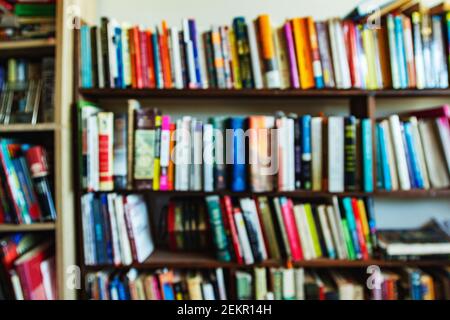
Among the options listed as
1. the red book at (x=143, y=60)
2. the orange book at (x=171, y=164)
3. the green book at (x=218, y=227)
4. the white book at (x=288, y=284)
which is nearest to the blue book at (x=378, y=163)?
the white book at (x=288, y=284)

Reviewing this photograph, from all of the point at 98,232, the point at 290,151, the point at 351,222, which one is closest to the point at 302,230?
the point at 351,222

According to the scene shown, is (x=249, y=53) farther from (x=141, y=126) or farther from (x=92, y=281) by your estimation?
(x=92, y=281)

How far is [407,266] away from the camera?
3.61 ft

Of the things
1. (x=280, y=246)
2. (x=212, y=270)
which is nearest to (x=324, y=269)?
(x=280, y=246)

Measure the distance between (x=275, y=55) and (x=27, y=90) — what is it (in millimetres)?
925

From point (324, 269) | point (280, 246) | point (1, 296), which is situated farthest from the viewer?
point (324, 269)

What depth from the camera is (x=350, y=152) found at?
40.7 inches

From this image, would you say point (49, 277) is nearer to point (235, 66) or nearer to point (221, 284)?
point (221, 284)

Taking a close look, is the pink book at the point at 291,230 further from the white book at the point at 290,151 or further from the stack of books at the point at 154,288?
the stack of books at the point at 154,288

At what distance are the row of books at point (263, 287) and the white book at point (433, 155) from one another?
1.11 feet

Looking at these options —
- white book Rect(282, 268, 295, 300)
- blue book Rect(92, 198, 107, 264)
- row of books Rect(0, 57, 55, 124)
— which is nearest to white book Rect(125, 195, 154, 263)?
blue book Rect(92, 198, 107, 264)

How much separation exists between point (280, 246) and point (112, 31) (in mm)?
994

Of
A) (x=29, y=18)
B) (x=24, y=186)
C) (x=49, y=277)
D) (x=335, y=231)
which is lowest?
(x=49, y=277)

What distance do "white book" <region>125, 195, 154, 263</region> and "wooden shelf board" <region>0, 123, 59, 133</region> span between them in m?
0.35
